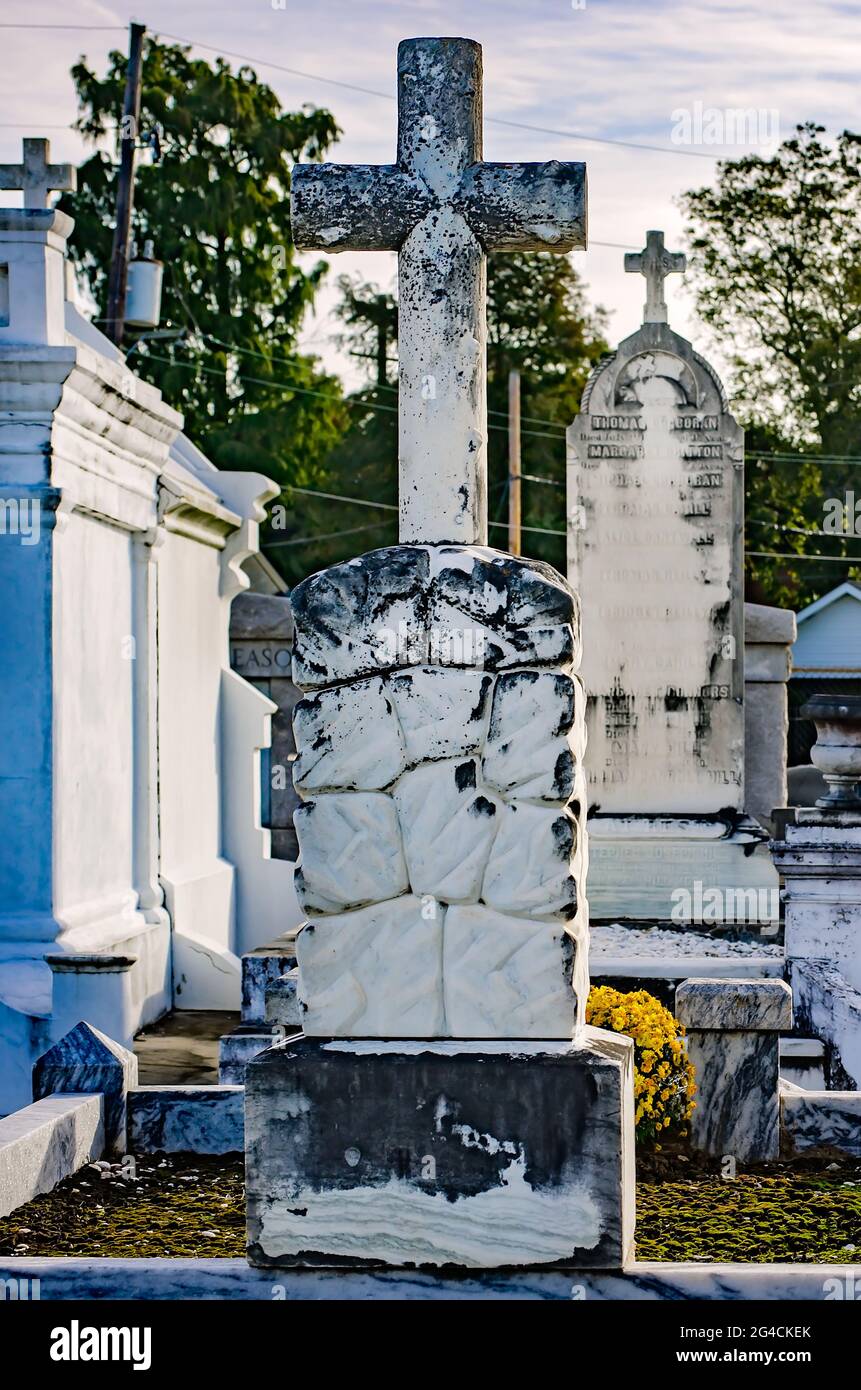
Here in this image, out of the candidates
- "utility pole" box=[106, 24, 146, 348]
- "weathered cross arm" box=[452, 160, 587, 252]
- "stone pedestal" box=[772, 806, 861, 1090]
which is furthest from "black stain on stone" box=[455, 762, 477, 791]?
"utility pole" box=[106, 24, 146, 348]

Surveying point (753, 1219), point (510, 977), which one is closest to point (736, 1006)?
point (753, 1219)

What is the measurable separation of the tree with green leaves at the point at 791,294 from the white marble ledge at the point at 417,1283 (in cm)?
3085

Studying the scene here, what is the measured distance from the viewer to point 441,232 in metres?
4.12

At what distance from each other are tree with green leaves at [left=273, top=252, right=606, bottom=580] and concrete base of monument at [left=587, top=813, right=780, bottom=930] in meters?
20.3

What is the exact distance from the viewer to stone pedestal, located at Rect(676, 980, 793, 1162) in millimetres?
5262

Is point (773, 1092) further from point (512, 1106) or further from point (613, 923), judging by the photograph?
point (613, 923)

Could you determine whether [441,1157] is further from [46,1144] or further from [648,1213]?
[46,1144]

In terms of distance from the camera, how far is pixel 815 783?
24594mm

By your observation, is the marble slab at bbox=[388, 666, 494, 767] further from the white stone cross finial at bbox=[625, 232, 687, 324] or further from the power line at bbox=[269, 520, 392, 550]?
the power line at bbox=[269, 520, 392, 550]

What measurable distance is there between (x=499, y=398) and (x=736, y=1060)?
27.9 metres

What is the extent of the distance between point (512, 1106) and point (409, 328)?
5.95 ft

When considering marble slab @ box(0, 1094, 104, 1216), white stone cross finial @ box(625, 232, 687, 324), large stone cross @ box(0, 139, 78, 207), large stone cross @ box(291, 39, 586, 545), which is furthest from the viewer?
white stone cross finial @ box(625, 232, 687, 324)

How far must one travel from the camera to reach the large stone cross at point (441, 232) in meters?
4.02
